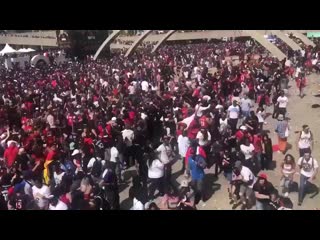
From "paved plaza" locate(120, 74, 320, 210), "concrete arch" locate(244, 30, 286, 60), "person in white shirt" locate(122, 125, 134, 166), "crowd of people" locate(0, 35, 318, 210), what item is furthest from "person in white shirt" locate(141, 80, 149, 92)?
"concrete arch" locate(244, 30, 286, 60)

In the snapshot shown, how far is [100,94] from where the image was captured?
9.94 metres

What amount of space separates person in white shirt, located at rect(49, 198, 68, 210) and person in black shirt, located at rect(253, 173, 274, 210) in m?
3.02

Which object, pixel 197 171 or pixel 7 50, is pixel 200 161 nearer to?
pixel 197 171

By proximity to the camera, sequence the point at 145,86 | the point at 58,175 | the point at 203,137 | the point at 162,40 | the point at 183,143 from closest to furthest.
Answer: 1. the point at 58,175
2. the point at 203,137
3. the point at 183,143
4. the point at 162,40
5. the point at 145,86

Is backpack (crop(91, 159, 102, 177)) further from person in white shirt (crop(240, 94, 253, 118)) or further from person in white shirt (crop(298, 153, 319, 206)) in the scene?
person in white shirt (crop(298, 153, 319, 206))

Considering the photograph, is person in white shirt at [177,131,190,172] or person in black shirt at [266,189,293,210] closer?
person in black shirt at [266,189,293,210]

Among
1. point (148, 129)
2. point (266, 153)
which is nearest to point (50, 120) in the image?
point (148, 129)

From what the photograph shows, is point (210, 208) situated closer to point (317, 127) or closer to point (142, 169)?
point (142, 169)

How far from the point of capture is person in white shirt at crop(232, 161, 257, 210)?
7695 millimetres

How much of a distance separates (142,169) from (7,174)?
2.35 meters

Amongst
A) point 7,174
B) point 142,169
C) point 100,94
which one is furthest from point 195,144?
point 7,174

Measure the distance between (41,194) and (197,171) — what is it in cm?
258

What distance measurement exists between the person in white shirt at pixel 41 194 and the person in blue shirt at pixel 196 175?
2.38 m

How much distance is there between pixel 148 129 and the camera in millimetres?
8953
